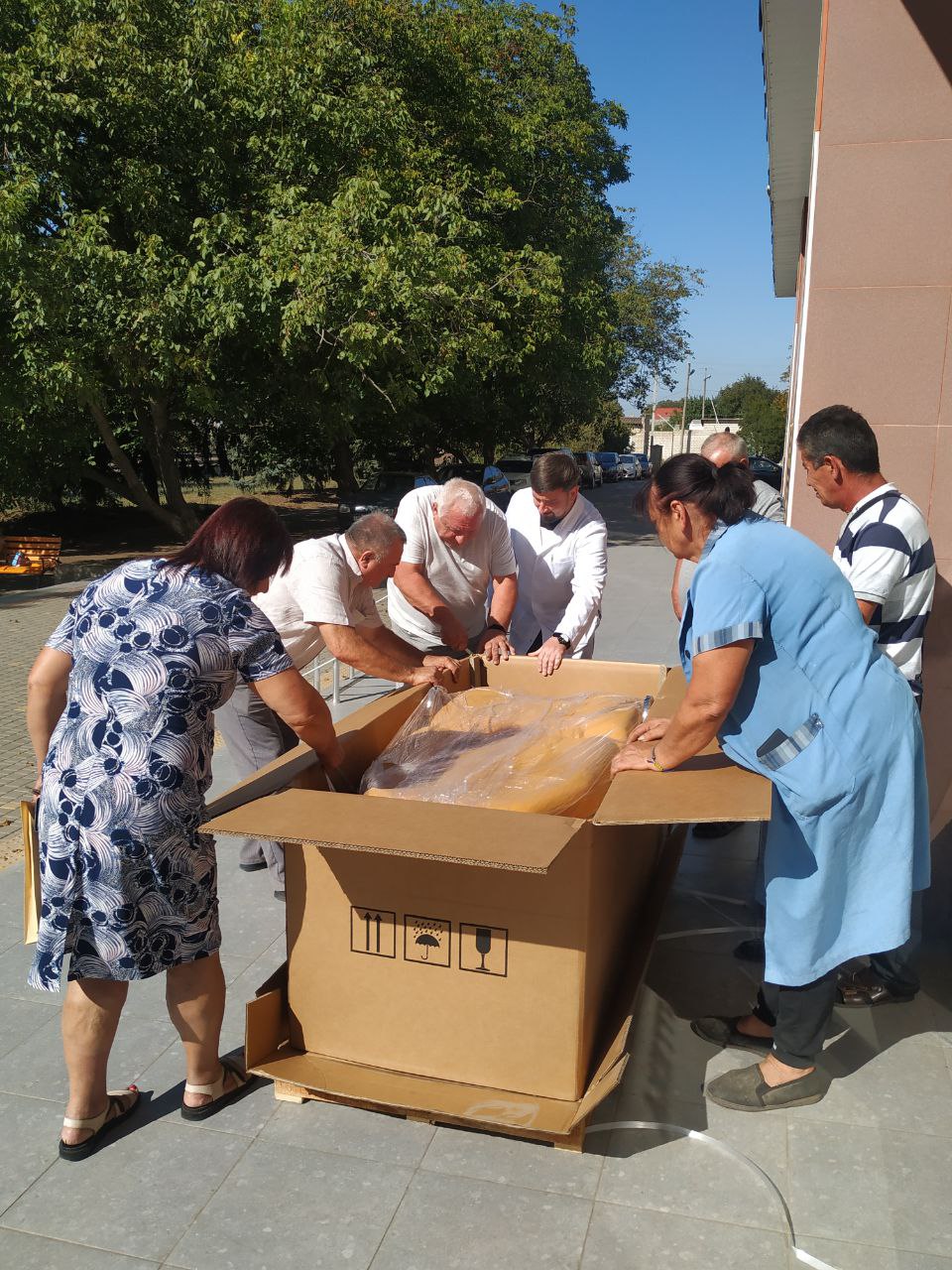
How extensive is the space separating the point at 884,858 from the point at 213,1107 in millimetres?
Result: 1805

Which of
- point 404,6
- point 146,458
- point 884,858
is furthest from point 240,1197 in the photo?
point 146,458

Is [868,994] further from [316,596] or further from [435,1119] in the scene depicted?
[316,596]

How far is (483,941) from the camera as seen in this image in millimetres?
2225

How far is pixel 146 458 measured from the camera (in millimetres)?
21312

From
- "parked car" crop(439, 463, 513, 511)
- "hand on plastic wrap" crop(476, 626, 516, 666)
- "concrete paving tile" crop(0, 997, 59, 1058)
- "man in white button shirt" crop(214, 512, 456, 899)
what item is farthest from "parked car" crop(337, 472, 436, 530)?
"concrete paving tile" crop(0, 997, 59, 1058)

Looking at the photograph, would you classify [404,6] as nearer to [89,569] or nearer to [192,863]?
[89,569]

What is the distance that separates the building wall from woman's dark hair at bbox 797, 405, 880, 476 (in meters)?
1.06

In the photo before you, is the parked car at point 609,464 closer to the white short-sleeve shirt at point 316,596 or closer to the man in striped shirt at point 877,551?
the white short-sleeve shirt at point 316,596

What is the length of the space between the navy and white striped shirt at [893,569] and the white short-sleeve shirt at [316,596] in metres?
1.66

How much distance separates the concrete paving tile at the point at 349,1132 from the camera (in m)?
2.29

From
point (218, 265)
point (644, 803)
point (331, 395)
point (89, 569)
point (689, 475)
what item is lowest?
point (89, 569)

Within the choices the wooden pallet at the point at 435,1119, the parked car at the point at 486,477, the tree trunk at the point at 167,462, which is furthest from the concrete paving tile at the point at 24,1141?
the parked car at the point at 486,477

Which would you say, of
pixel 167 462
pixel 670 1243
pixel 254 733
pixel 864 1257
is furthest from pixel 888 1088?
pixel 167 462

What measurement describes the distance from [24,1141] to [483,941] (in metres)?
1.25
